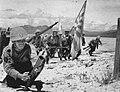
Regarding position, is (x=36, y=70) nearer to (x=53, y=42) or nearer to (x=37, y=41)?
(x=37, y=41)

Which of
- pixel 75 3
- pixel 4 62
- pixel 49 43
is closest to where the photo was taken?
pixel 4 62

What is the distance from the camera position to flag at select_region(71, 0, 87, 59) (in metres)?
2.57

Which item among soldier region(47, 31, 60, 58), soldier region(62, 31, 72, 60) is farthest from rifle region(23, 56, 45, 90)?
soldier region(62, 31, 72, 60)

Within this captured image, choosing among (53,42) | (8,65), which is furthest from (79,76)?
(8,65)

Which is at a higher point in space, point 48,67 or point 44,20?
point 44,20

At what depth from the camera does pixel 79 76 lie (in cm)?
257

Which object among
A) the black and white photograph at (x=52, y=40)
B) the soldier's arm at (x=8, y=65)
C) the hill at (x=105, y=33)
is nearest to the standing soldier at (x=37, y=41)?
the black and white photograph at (x=52, y=40)

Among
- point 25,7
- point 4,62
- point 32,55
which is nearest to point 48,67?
point 32,55

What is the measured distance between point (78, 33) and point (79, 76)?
1.45ft

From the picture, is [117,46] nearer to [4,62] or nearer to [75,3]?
[75,3]

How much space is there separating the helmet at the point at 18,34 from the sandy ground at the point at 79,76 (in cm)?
32

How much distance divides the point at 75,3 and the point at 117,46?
543 millimetres

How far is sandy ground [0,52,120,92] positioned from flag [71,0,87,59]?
0.30 feet

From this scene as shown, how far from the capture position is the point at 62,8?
2.58 m
